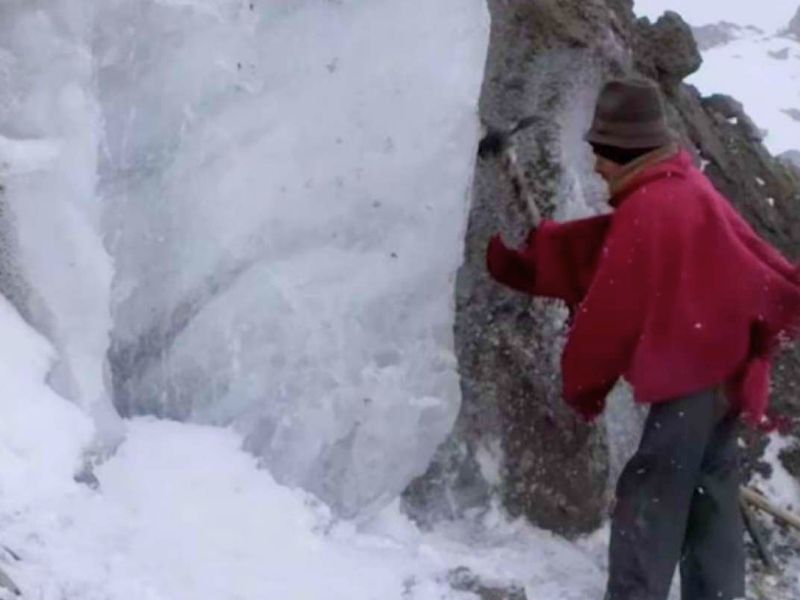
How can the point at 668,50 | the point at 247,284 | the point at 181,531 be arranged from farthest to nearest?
the point at 668,50, the point at 247,284, the point at 181,531

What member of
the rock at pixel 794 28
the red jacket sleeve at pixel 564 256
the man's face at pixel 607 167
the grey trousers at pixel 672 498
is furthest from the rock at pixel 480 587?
the rock at pixel 794 28

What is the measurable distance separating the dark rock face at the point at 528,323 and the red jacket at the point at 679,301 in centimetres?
57

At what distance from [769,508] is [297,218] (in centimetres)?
163

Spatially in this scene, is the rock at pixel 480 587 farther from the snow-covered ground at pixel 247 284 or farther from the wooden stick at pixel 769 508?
the wooden stick at pixel 769 508

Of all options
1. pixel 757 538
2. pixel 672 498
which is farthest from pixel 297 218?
pixel 757 538

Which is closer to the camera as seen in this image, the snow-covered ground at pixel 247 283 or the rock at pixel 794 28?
the snow-covered ground at pixel 247 283

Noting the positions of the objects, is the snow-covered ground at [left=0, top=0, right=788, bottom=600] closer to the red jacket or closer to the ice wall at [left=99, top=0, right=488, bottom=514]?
the ice wall at [left=99, top=0, right=488, bottom=514]

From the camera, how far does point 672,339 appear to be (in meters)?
3.48

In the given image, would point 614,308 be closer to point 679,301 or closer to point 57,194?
point 679,301

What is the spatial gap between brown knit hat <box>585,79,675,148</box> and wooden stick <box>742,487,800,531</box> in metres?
1.28

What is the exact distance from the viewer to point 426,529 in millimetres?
4051

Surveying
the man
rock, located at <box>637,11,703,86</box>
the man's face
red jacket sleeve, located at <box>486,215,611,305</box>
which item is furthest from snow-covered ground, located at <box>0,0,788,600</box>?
rock, located at <box>637,11,703,86</box>

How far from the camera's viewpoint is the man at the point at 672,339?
3484 millimetres

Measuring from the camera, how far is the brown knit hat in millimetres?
3607
